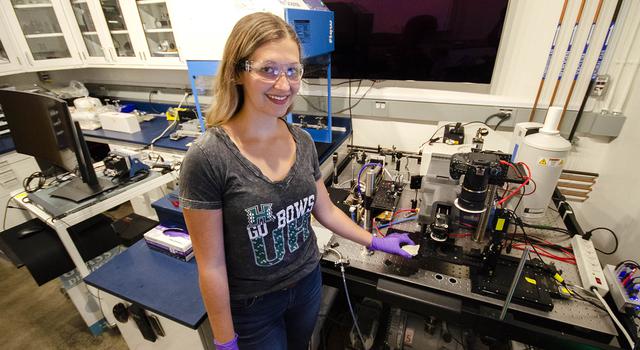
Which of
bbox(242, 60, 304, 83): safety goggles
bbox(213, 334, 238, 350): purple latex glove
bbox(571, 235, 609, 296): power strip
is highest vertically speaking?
bbox(242, 60, 304, 83): safety goggles

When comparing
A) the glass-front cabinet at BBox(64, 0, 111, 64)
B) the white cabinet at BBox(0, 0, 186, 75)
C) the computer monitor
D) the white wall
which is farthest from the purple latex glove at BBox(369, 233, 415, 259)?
the glass-front cabinet at BBox(64, 0, 111, 64)

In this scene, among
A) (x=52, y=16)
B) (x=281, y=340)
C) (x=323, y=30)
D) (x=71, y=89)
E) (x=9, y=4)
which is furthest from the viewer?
(x=71, y=89)

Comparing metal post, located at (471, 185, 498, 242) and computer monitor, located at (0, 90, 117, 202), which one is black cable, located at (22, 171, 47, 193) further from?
metal post, located at (471, 185, 498, 242)

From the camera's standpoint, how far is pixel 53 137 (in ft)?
4.55

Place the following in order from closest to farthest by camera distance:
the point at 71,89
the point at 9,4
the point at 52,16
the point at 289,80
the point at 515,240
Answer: the point at 289,80 → the point at 515,240 → the point at 9,4 → the point at 52,16 → the point at 71,89

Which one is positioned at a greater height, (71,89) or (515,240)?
(71,89)

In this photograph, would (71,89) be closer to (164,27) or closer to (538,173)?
(164,27)

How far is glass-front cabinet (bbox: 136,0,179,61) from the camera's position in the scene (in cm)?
235

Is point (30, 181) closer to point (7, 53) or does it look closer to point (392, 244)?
point (7, 53)

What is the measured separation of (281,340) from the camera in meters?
0.93

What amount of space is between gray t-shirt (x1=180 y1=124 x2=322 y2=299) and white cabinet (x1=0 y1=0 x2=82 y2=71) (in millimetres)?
3056

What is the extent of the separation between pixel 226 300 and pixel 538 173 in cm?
132

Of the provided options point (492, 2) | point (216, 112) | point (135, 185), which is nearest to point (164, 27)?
point (135, 185)

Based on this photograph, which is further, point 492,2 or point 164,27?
point 164,27
